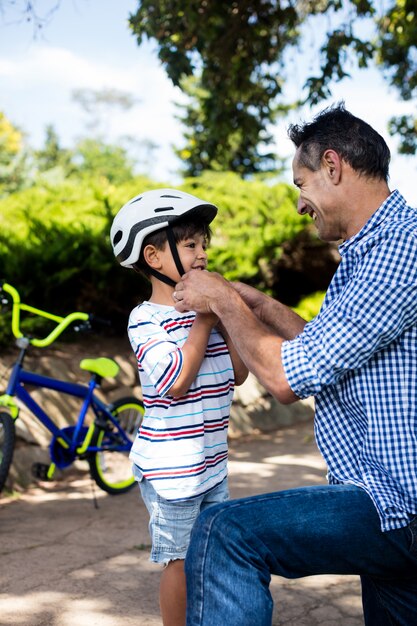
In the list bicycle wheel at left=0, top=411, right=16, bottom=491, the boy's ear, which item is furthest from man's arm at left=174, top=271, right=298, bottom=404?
bicycle wheel at left=0, top=411, right=16, bottom=491

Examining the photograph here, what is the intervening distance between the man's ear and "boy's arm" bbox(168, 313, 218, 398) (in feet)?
2.00

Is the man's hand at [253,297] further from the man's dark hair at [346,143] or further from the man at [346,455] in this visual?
the man's dark hair at [346,143]

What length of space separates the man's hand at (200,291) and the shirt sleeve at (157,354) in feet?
0.49

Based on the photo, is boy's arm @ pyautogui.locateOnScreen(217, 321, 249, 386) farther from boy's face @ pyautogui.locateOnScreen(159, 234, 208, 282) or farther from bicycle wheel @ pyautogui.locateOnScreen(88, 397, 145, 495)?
bicycle wheel @ pyautogui.locateOnScreen(88, 397, 145, 495)

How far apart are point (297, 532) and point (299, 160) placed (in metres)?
1.11

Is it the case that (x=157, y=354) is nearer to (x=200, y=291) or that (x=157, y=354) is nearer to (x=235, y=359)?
(x=200, y=291)

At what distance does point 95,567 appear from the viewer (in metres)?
4.00

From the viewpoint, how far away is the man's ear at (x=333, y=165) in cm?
229

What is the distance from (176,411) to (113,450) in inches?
115

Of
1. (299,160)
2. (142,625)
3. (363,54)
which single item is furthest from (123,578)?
(363,54)

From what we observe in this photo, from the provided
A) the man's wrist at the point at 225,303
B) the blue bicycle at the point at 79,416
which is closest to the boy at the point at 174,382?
the man's wrist at the point at 225,303

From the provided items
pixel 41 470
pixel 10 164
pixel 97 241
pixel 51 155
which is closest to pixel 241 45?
pixel 97 241

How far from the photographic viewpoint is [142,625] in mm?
3230

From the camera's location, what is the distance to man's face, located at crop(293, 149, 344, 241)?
2.32 metres
